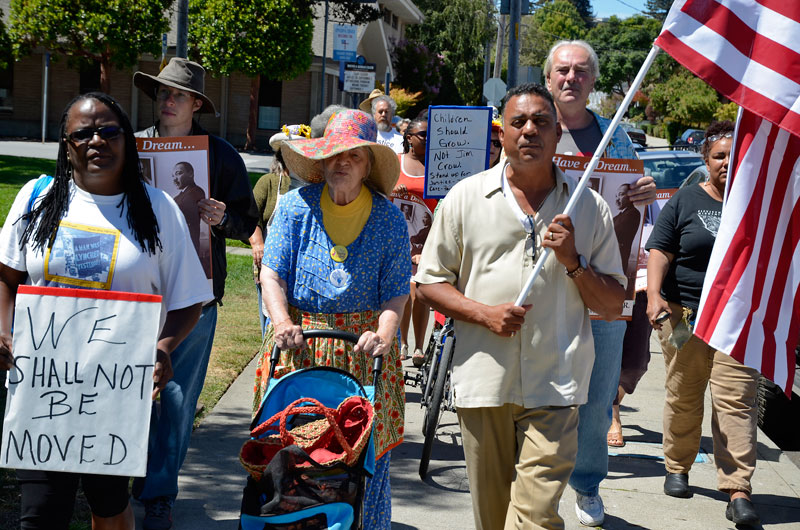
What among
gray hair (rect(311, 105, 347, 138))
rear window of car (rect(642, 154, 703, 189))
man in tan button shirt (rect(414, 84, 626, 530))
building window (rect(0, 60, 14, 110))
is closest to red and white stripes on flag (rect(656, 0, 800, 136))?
man in tan button shirt (rect(414, 84, 626, 530))

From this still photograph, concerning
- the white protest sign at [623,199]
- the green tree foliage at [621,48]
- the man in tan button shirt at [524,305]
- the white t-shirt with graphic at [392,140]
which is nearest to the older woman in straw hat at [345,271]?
the man in tan button shirt at [524,305]

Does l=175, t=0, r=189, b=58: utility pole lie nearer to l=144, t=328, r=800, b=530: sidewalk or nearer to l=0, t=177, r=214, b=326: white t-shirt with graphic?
l=144, t=328, r=800, b=530: sidewalk

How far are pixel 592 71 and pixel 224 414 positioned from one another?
3.54 m

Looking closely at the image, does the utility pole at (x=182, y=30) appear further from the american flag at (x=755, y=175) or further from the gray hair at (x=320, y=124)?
the american flag at (x=755, y=175)

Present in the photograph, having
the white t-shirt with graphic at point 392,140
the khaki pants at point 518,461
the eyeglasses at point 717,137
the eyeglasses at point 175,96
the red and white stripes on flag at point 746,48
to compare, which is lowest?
the khaki pants at point 518,461

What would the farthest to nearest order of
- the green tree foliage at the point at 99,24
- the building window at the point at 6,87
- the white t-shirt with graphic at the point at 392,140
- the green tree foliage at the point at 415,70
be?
→ the green tree foliage at the point at 415,70
the building window at the point at 6,87
the green tree foliage at the point at 99,24
the white t-shirt with graphic at the point at 392,140

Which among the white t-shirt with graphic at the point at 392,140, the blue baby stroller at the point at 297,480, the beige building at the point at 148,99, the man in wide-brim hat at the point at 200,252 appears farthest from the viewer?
the beige building at the point at 148,99

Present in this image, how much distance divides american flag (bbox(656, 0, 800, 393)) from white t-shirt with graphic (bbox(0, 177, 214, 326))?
2059 mm

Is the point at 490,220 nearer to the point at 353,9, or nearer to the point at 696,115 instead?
the point at 353,9

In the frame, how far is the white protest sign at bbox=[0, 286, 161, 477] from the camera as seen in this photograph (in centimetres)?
321

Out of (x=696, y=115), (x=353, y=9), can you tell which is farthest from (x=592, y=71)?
(x=696, y=115)

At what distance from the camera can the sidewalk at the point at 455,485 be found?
16.7 ft

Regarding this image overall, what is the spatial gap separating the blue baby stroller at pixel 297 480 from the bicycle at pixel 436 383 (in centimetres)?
206

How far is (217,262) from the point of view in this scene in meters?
5.04
